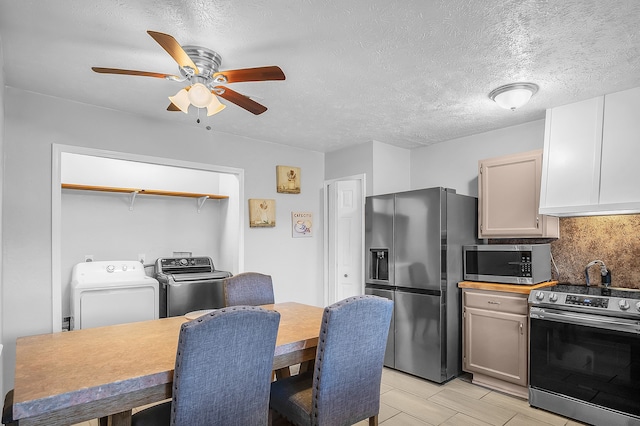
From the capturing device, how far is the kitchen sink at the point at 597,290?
258 cm

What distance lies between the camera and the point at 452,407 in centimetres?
285

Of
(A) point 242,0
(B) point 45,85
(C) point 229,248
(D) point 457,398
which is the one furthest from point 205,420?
(C) point 229,248

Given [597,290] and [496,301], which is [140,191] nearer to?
[496,301]

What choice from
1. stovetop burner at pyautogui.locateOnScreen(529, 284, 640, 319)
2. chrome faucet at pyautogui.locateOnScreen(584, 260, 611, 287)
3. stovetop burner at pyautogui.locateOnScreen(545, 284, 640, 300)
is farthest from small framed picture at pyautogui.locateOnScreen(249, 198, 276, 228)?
chrome faucet at pyautogui.locateOnScreen(584, 260, 611, 287)

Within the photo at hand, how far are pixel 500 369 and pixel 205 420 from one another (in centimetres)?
258

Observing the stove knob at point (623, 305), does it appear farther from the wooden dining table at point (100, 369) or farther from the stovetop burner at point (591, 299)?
the wooden dining table at point (100, 369)

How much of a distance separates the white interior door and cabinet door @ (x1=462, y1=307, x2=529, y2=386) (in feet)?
4.00

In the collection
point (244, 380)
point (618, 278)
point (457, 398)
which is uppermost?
point (618, 278)

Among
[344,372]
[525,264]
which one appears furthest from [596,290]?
[344,372]

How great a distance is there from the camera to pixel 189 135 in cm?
356

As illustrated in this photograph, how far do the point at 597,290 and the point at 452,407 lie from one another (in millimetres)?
1417

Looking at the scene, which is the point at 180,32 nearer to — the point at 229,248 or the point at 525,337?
the point at 229,248

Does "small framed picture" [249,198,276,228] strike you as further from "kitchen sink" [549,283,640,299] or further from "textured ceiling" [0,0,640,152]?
"kitchen sink" [549,283,640,299]

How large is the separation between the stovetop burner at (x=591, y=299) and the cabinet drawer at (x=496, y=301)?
0.14 meters
